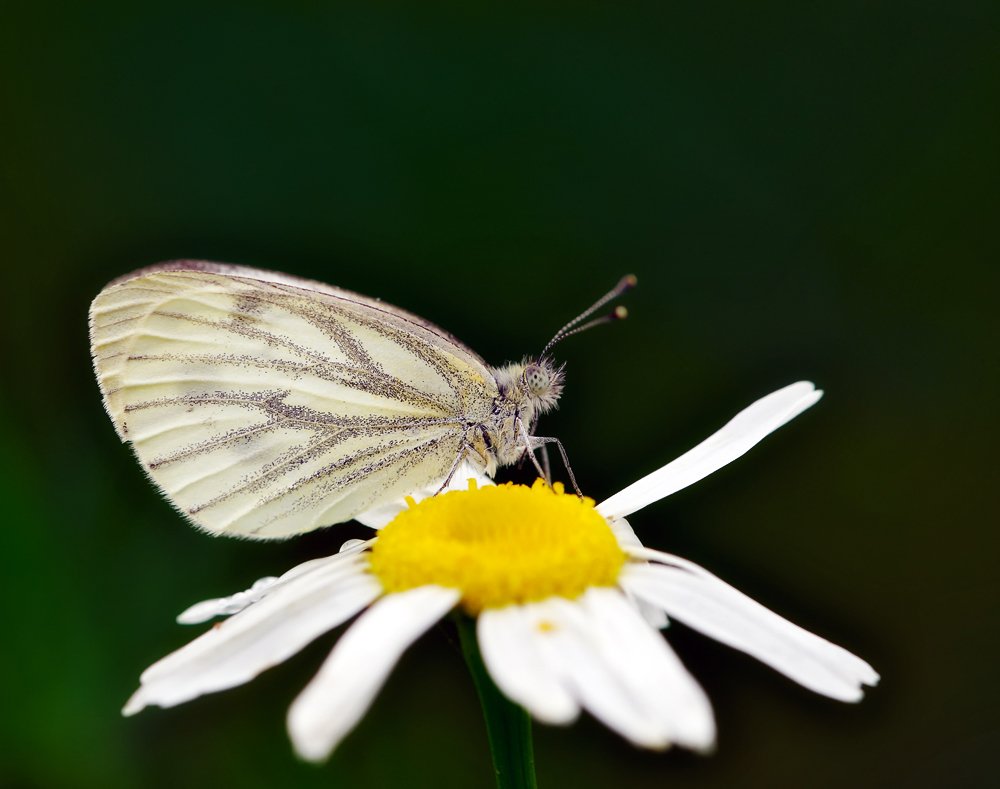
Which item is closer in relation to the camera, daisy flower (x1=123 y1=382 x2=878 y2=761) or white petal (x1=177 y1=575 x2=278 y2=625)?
daisy flower (x1=123 y1=382 x2=878 y2=761)

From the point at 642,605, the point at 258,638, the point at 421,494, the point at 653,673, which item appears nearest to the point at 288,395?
the point at 421,494

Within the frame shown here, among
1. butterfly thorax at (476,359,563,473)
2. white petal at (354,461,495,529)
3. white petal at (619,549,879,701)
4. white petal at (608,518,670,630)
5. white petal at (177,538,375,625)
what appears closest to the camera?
white petal at (619,549,879,701)

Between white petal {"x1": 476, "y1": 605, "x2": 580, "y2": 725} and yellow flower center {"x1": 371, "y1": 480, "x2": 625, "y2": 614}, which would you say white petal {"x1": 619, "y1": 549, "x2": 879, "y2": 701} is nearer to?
yellow flower center {"x1": 371, "y1": 480, "x2": 625, "y2": 614}

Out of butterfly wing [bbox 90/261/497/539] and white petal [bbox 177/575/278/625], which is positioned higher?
butterfly wing [bbox 90/261/497/539]

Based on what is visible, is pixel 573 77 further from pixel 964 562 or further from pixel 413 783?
pixel 413 783

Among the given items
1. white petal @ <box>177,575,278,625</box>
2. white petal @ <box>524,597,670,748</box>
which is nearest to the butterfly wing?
white petal @ <box>177,575,278,625</box>

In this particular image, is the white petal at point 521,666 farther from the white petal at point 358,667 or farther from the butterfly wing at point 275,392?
the butterfly wing at point 275,392

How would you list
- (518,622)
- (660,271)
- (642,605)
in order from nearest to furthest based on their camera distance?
1. (518,622)
2. (642,605)
3. (660,271)

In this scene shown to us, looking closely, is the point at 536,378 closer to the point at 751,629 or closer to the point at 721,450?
the point at 721,450

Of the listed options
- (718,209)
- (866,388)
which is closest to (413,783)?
(866,388)
